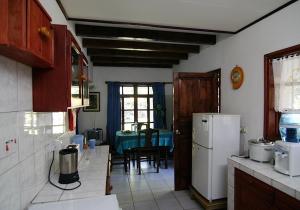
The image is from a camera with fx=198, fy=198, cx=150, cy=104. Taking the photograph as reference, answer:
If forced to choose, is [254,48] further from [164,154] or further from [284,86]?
[164,154]

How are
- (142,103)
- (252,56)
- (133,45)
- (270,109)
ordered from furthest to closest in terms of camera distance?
(142,103), (133,45), (252,56), (270,109)

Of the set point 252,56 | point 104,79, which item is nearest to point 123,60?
point 104,79

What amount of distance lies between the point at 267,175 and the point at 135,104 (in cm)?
431

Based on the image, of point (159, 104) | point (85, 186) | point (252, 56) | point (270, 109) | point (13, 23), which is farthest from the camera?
point (159, 104)

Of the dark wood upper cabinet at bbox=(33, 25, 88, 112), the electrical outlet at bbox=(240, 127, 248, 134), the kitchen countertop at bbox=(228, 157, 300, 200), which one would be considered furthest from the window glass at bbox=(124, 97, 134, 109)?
the dark wood upper cabinet at bbox=(33, 25, 88, 112)

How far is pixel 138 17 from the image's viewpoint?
241 cm

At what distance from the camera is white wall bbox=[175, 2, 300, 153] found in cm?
213

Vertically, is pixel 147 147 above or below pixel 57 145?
below

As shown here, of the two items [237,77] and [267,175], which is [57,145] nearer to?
[267,175]

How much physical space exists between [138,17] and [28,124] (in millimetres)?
1766

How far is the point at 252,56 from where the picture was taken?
263 centimetres

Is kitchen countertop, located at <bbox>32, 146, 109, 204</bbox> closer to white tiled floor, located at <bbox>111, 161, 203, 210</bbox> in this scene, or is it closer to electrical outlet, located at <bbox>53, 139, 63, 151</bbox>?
electrical outlet, located at <bbox>53, 139, 63, 151</bbox>

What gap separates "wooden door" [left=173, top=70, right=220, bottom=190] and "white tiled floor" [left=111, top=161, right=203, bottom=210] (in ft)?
0.96

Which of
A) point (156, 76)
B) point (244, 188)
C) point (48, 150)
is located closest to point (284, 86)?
point (244, 188)
